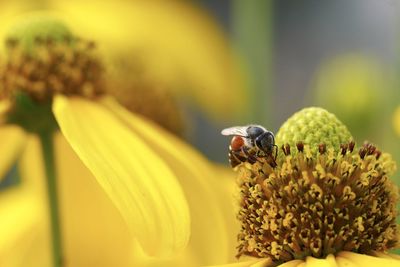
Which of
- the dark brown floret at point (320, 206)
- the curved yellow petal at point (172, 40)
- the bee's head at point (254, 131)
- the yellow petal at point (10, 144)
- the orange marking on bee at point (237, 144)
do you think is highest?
the curved yellow petal at point (172, 40)

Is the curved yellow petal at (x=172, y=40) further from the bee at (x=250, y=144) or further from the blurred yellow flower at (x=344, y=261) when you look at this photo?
the blurred yellow flower at (x=344, y=261)

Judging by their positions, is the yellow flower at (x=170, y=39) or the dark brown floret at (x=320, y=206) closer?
the dark brown floret at (x=320, y=206)

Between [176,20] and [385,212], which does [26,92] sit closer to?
[385,212]

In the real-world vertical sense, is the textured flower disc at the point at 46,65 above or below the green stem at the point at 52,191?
above

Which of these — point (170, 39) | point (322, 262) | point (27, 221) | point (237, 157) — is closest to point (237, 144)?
point (237, 157)

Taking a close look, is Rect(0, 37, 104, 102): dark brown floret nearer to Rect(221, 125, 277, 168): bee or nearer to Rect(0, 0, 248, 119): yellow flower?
Rect(221, 125, 277, 168): bee

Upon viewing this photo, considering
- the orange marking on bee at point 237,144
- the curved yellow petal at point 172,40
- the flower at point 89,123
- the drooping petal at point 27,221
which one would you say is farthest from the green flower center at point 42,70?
the curved yellow petal at point 172,40

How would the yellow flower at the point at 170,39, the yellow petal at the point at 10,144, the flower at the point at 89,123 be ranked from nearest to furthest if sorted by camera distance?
the flower at the point at 89,123, the yellow petal at the point at 10,144, the yellow flower at the point at 170,39
